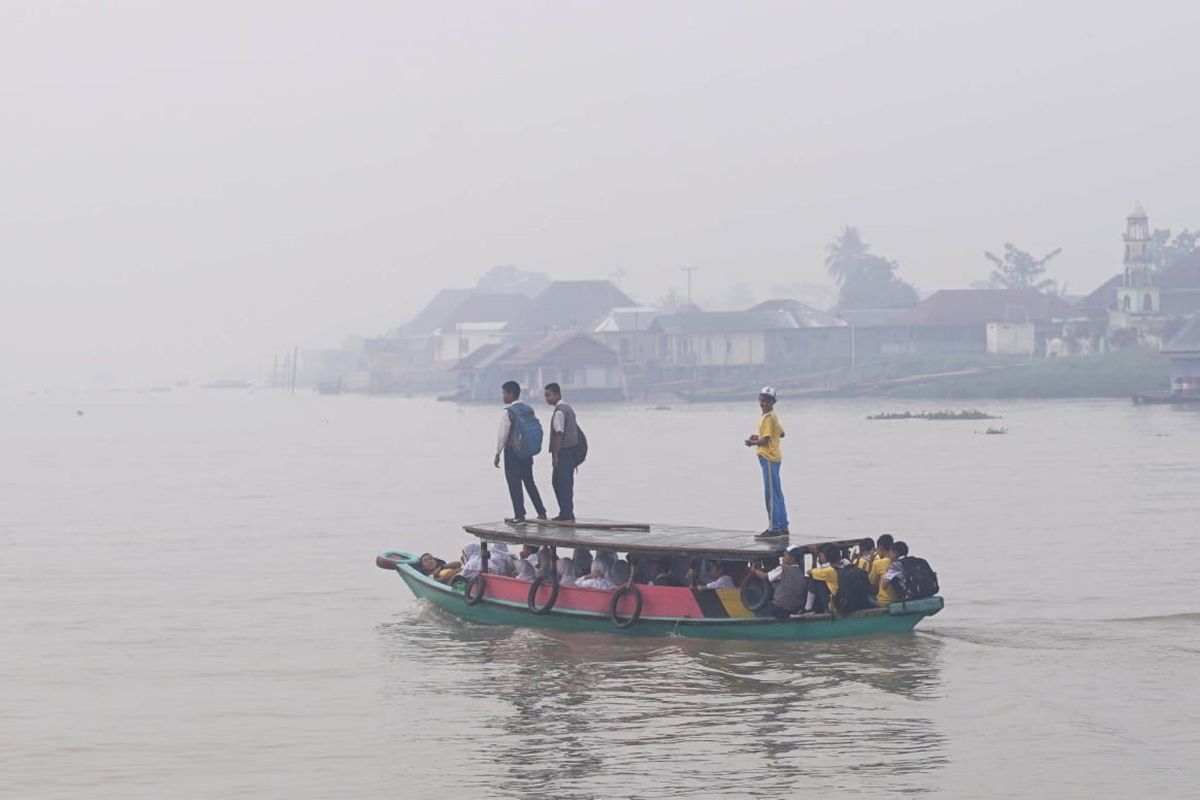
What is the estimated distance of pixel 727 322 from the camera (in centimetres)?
10262

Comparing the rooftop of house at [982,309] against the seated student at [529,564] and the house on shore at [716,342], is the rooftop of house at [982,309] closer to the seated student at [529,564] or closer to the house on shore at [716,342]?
the house on shore at [716,342]

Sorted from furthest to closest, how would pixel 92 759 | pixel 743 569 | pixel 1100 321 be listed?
pixel 1100 321
pixel 743 569
pixel 92 759

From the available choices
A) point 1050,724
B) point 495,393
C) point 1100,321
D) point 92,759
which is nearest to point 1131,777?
point 1050,724

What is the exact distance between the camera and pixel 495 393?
108812mm

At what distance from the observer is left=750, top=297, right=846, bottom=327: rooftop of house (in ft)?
333

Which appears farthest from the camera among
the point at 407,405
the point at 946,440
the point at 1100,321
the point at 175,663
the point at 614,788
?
the point at 407,405

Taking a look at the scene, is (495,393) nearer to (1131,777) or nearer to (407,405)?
(407,405)

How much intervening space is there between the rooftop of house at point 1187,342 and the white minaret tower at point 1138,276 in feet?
62.6

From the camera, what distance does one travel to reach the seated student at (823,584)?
639 inches

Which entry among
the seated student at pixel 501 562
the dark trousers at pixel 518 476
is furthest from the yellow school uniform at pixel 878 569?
the seated student at pixel 501 562

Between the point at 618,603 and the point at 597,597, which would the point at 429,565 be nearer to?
the point at 597,597

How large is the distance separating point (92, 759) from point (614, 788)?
4194mm

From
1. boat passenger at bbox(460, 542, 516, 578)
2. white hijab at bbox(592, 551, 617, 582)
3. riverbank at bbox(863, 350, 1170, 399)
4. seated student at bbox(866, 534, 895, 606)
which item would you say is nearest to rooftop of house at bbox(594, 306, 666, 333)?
riverbank at bbox(863, 350, 1170, 399)

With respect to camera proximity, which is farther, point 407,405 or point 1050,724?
point 407,405
